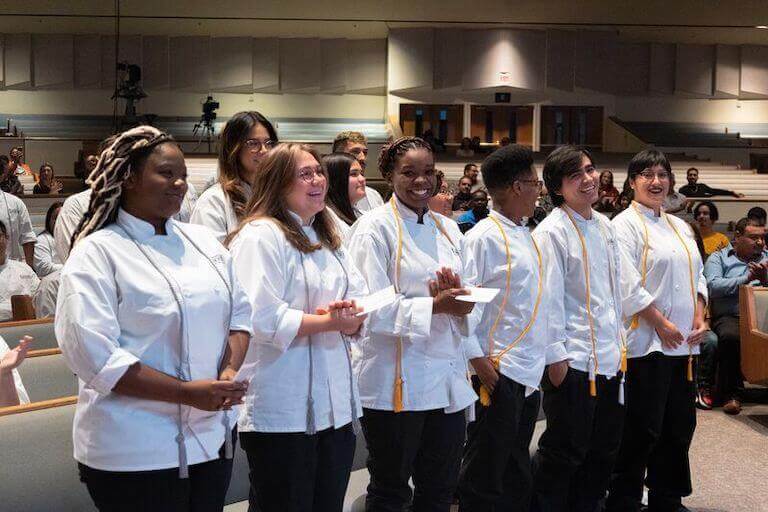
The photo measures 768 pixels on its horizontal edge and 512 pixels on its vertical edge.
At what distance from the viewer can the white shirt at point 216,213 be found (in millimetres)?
2725

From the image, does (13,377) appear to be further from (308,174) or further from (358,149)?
(358,149)

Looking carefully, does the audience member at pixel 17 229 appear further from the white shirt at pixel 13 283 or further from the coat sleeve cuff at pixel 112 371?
the coat sleeve cuff at pixel 112 371

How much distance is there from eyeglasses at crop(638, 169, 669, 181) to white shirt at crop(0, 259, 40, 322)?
2.89m

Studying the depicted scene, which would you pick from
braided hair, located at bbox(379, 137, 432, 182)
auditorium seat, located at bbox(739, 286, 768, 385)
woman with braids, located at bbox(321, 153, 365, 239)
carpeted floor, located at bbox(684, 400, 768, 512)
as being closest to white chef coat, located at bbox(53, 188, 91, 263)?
woman with braids, located at bbox(321, 153, 365, 239)

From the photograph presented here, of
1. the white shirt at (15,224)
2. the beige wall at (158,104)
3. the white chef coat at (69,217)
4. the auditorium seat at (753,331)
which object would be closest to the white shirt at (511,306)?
the white chef coat at (69,217)

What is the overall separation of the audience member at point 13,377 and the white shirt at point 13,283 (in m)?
1.74

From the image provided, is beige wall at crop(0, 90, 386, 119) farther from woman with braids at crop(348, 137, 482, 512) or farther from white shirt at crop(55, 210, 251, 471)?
white shirt at crop(55, 210, 251, 471)

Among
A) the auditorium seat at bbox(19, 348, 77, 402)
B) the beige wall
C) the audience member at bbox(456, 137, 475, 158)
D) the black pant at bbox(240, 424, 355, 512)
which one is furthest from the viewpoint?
the beige wall

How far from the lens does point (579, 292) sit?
10.3 ft

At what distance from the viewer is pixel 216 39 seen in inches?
773

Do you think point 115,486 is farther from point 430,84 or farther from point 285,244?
point 430,84

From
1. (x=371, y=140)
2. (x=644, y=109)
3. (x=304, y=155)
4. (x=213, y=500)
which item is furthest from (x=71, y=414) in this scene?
(x=644, y=109)

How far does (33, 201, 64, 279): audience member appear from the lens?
17.7 feet

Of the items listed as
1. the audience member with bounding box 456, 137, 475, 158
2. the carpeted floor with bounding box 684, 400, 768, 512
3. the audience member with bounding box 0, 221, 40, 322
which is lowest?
the carpeted floor with bounding box 684, 400, 768, 512
